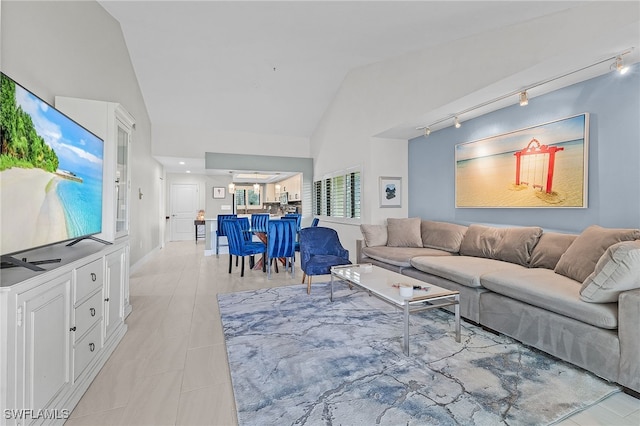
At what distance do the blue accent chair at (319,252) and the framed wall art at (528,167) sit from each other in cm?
195

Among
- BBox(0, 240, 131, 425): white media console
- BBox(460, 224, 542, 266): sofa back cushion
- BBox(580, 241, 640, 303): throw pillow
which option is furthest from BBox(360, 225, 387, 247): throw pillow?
BBox(0, 240, 131, 425): white media console

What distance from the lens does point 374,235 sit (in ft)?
15.4

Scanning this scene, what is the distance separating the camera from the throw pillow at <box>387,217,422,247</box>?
451cm

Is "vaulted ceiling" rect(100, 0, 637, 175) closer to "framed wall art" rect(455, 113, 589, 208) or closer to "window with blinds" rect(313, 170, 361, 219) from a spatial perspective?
"framed wall art" rect(455, 113, 589, 208)

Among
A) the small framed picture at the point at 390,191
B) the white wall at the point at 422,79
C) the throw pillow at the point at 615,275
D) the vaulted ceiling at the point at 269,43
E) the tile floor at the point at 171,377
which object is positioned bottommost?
the tile floor at the point at 171,377

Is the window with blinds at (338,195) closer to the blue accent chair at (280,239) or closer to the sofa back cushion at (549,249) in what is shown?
the blue accent chair at (280,239)

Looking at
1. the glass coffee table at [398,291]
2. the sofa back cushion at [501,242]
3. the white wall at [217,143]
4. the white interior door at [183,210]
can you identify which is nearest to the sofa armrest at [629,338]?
the glass coffee table at [398,291]

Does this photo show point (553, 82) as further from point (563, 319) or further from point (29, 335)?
point (29, 335)

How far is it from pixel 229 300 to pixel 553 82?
14.2 feet

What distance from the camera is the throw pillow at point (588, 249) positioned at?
2279mm

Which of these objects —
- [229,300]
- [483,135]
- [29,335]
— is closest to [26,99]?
[29,335]

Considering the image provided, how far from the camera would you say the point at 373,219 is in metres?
5.05

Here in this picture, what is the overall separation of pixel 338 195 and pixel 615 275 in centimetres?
478

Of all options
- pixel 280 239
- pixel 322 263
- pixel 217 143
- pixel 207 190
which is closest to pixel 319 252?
pixel 322 263
